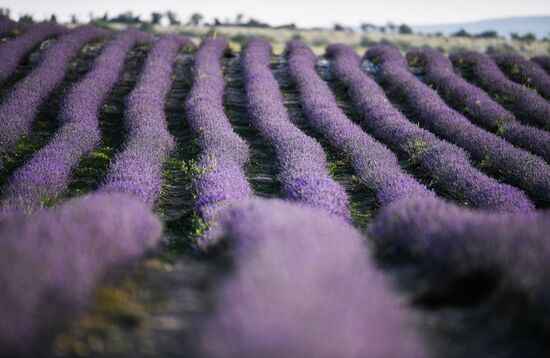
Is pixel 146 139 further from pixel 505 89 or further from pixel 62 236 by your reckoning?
pixel 505 89

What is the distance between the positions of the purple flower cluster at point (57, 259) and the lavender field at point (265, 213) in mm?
12

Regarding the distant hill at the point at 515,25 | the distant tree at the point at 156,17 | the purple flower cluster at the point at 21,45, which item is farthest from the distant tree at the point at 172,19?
the distant hill at the point at 515,25

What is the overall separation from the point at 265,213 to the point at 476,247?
1.53 meters

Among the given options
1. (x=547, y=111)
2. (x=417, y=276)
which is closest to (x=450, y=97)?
(x=547, y=111)

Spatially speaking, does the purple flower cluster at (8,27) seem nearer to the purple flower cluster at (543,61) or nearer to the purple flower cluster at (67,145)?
the purple flower cluster at (67,145)

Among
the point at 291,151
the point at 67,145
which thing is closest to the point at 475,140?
the point at 291,151

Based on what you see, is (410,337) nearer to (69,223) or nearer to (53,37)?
(69,223)

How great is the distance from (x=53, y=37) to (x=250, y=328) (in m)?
18.3

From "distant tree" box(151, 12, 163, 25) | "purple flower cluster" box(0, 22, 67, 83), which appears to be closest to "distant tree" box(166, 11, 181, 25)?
"distant tree" box(151, 12, 163, 25)

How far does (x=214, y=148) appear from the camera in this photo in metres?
8.02

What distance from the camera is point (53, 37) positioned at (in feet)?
57.5

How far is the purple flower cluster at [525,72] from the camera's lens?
13750 mm

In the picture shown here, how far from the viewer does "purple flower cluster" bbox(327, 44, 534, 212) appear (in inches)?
255

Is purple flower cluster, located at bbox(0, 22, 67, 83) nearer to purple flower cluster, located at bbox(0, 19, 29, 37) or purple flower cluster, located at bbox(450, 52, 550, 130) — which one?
purple flower cluster, located at bbox(0, 19, 29, 37)
